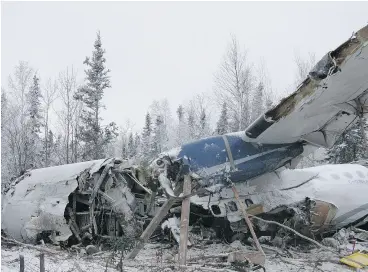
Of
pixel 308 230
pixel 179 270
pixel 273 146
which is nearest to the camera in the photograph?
pixel 179 270

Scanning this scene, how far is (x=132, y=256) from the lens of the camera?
21.6 feet

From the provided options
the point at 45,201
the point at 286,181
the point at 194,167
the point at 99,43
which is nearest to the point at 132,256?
the point at 194,167

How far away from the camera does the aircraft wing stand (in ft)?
14.9

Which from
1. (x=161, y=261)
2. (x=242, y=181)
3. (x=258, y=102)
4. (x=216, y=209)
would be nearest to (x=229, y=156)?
(x=242, y=181)

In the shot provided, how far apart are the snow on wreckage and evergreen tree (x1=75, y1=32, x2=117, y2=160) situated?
1989cm

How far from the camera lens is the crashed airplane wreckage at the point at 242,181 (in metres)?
5.56

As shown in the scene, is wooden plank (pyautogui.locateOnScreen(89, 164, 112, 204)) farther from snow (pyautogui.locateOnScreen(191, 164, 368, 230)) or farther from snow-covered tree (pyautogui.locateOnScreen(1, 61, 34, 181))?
snow-covered tree (pyautogui.locateOnScreen(1, 61, 34, 181))

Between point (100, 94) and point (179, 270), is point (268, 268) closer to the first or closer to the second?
point (179, 270)

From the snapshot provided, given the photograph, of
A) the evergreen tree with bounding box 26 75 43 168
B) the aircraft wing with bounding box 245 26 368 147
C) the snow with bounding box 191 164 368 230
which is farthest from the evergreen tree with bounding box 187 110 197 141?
the aircraft wing with bounding box 245 26 368 147

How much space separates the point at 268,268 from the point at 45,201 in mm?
5040

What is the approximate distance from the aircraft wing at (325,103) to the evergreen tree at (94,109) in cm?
2351

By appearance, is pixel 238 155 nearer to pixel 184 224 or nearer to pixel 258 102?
pixel 184 224

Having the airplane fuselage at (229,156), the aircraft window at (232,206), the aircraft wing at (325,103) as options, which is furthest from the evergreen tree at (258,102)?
the aircraft wing at (325,103)

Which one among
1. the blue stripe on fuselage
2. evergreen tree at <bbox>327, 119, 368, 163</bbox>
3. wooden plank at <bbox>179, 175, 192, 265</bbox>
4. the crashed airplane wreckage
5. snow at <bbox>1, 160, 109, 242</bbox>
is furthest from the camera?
evergreen tree at <bbox>327, 119, 368, 163</bbox>
